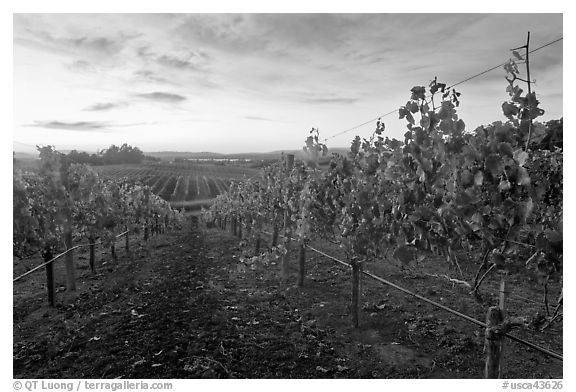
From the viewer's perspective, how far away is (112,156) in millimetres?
14281

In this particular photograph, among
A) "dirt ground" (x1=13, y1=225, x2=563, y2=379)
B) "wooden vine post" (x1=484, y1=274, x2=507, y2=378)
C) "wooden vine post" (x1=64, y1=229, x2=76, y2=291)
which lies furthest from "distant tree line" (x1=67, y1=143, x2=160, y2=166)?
"wooden vine post" (x1=484, y1=274, x2=507, y2=378)

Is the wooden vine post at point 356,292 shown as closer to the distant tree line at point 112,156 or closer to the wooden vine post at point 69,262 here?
the distant tree line at point 112,156

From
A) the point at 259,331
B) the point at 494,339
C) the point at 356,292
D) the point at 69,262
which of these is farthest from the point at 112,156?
the point at 494,339

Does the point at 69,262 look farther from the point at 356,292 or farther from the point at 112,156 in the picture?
the point at 356,292

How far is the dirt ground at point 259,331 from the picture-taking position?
18.2ft

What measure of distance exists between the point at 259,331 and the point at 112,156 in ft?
33.2

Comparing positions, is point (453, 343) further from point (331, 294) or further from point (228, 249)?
point (228, 249)

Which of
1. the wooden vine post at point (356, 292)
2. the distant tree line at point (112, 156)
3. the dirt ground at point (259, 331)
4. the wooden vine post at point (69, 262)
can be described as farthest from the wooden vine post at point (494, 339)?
the wooden vine post at point (69, 262)

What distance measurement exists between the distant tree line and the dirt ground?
3377 millimetres
